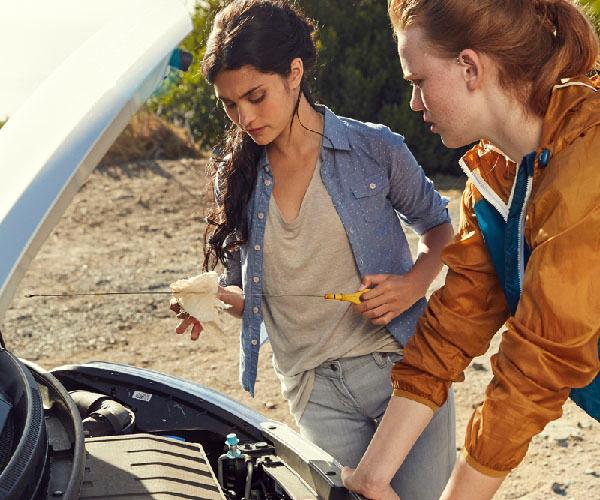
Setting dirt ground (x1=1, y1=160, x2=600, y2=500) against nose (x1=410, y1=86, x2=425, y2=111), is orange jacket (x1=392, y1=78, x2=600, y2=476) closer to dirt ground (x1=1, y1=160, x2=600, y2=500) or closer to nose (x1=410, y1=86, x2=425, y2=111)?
nose (x1=410, y1=86, x2=425, y2=111)

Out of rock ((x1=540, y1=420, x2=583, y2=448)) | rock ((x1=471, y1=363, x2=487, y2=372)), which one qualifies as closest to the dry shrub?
rock ((x1=471, y1=363, x2=487, y2=372))

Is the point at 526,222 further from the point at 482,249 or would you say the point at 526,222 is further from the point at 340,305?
the point at 340,305

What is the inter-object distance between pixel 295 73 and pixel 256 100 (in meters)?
0.17

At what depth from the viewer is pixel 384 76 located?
36.7 ft

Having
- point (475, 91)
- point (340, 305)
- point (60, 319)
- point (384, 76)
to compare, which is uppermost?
point (475, 91)

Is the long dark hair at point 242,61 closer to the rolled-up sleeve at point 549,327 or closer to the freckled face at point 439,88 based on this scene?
the freckled face at point 439,88

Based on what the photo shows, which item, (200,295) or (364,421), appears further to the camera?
(364,421)

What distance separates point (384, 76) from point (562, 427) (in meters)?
6.58

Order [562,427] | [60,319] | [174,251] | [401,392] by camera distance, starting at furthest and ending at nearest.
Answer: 1. [174,251]
2. [60,319]
3. [562,427]
4. [401,392]

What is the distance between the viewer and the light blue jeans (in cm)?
278

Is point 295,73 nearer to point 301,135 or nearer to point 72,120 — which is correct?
point 301,135

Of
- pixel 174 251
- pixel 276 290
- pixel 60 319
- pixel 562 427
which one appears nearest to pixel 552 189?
pixel 276 290

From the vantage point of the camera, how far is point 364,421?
2930 mm

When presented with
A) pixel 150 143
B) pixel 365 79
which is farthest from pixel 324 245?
pixel 150 143
